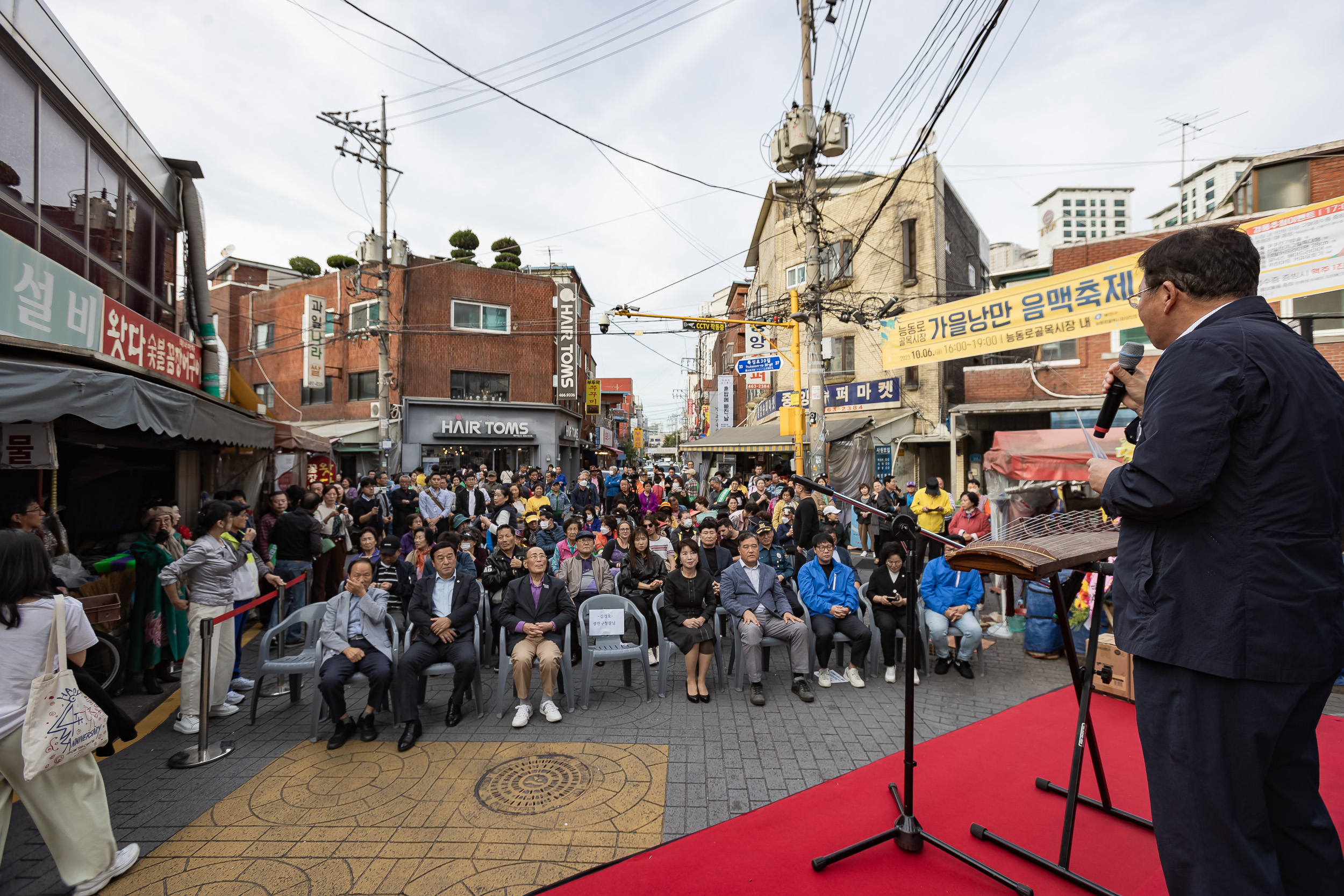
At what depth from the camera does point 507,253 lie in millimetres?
26516

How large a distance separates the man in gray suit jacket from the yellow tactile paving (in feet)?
0.83

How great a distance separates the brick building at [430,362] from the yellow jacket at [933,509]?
16286 mm

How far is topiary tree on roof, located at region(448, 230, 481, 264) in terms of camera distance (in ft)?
82.1

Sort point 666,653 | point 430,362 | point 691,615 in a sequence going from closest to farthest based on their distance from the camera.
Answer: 1. point 666,653
2. point 691,615
3. point 430,362

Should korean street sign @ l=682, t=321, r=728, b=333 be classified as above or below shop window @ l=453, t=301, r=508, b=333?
below

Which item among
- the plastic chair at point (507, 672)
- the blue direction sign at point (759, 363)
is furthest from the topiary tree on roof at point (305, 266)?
the plastic chair at point (507, 672)

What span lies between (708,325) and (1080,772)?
12.5m

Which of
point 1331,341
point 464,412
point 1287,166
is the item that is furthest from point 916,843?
point 464,412

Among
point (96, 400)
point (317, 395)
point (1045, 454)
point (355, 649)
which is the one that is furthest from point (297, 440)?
point (317, 395)

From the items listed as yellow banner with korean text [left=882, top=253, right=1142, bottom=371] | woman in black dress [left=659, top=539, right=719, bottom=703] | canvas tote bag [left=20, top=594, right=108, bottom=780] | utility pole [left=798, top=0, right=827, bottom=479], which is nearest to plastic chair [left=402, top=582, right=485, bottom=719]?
woman in black dress [left=659, top=539, right=719, bottom=703]

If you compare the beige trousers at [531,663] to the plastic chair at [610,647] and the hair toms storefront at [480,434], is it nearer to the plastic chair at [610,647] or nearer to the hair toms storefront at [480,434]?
the plastic chair at [610,647]

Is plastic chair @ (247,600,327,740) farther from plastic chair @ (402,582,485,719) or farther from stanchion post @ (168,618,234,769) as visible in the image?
plastic chair @ (402,582,485,719)

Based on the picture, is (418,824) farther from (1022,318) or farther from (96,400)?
(1022,318)

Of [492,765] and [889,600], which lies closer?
[492,765]
